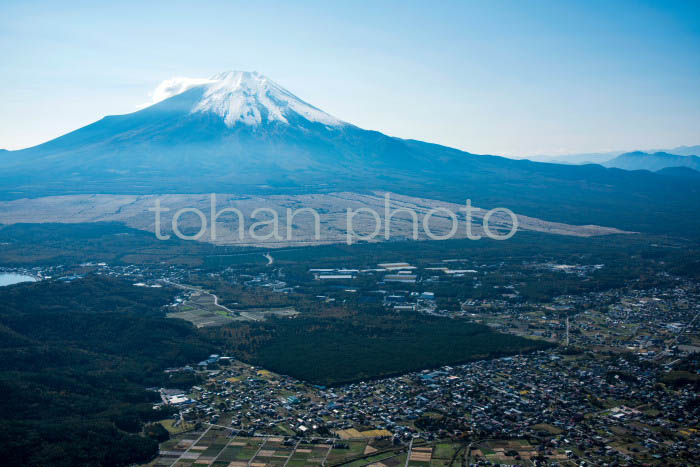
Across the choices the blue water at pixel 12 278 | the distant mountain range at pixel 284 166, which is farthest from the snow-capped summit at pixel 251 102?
the blue water at pixel 12 278

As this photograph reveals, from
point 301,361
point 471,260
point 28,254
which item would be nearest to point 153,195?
point 28,254

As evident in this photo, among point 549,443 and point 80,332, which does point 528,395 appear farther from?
point 80,332

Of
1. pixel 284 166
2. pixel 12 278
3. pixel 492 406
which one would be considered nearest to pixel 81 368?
pixel 492 406

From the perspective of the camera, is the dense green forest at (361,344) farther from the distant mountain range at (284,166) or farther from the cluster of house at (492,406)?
the distant mountain range at (284,166)

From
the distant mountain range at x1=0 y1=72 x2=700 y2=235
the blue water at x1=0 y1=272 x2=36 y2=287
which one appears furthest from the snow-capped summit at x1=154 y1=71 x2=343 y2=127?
Result: the blue water at x1=0 y1=272 x2=36 y2=287

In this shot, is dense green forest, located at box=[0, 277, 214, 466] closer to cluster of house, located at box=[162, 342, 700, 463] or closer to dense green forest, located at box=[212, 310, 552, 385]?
cluster of house, located at box=[162, 342, 700, 463]

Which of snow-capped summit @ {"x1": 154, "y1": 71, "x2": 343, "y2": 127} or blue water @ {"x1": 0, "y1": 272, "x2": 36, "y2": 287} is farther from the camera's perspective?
snow-capped summit @ {"x1": 154, "y1": 71, "x2": 343, "y2": 127}

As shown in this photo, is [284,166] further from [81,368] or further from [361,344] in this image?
[81,368]
